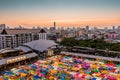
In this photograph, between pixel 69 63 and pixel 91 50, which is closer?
pixel 69 63

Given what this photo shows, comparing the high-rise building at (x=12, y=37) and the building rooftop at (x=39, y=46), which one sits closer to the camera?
the building rooftop at (x=39, y=46)

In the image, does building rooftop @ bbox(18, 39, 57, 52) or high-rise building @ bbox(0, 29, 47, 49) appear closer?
building rooftop @ bbox(18, 39, 57, 52)

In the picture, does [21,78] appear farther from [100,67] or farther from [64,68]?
[100,67]

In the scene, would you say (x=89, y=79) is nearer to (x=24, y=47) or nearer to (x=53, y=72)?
(x=53, y=72)

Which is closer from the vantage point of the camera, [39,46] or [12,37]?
[39,46]

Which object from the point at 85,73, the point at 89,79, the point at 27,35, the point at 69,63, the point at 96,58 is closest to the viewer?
the point at 89,79

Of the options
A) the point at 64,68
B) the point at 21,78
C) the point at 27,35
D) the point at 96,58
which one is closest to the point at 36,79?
the point at 21,78

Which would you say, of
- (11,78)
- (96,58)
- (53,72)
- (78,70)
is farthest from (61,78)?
(96,58)

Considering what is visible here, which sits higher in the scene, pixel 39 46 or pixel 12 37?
pixel 12 37

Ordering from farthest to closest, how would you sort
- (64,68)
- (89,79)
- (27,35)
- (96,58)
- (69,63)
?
(27,35) < (96,58) < (69,63) < (64,68) < (89,79)
